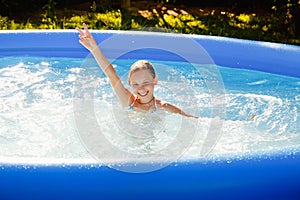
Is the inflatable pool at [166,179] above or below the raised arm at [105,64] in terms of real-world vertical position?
below

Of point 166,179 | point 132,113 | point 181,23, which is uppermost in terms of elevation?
point 181,23

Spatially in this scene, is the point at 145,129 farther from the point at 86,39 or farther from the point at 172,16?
the point at 172,16

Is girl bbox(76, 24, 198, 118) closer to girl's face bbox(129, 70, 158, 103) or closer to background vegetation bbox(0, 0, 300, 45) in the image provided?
girl's face bbox(129, 70, 158, 103)

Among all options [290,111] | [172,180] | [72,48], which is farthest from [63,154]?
[72,48]

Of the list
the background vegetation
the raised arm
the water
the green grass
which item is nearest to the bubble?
the water

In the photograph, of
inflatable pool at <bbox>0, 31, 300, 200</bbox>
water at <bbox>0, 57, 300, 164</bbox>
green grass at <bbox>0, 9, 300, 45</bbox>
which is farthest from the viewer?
green grass at <bbox>0, 9, 300, 45</bbox>

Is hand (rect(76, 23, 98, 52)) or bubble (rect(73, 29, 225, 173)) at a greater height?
hand (rect(76, 23, 98, 52))

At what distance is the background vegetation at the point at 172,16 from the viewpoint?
674cm

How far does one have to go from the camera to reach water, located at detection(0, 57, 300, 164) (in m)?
3.63

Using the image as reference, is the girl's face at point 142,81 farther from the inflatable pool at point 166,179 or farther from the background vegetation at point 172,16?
the background vegetation at point 172,16

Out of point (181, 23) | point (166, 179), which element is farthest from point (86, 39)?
point (181, 23)

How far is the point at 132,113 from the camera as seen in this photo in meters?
3.70

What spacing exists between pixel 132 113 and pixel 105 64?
448 mm

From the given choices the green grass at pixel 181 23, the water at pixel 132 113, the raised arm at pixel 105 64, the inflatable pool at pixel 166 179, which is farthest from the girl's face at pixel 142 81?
the green grass at pixel 181 23
